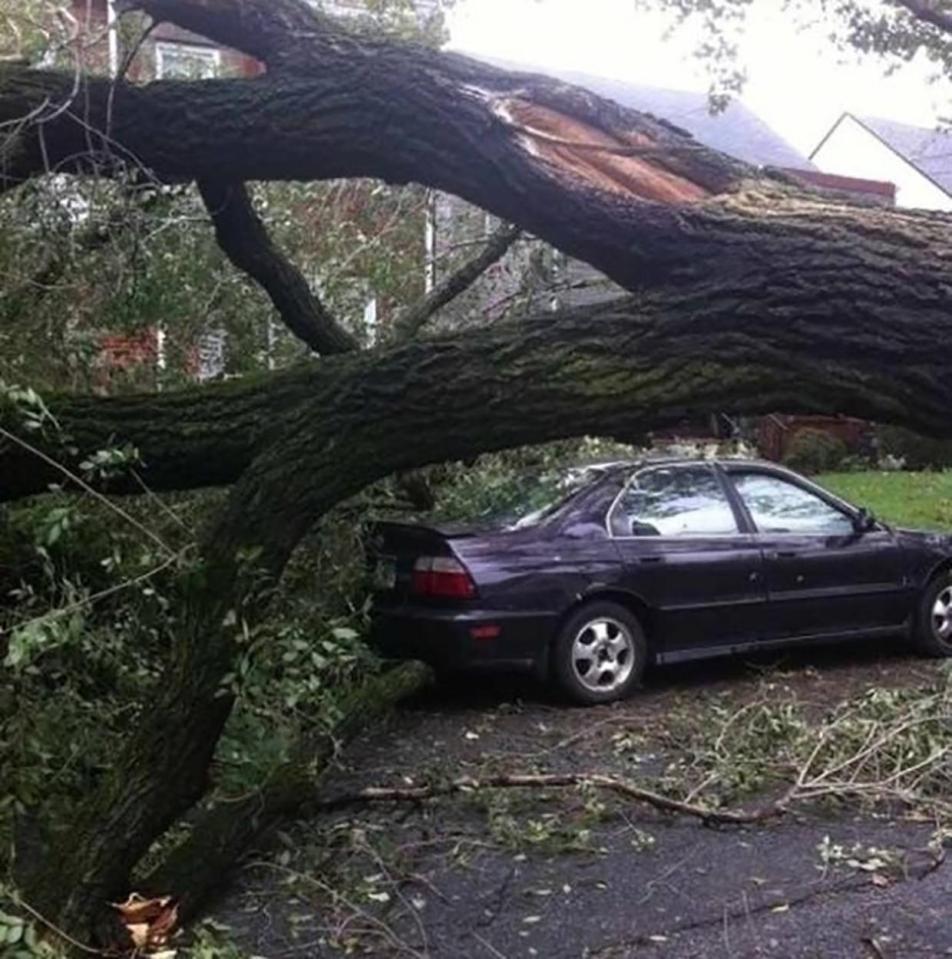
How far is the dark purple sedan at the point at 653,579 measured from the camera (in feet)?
→ 24.6

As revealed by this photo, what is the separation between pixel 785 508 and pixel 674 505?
833mm

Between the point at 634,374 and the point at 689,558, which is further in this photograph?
the point at 689,558

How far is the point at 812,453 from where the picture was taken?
2053cm

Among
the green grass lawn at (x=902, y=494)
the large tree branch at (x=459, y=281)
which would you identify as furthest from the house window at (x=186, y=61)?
the green grass lawn at (x=902, y=494)

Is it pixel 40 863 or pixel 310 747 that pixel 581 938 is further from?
pixel 40 863

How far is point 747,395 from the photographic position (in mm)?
3592

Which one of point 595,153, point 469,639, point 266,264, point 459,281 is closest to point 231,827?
point 595,153

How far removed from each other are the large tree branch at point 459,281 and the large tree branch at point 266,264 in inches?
51.0

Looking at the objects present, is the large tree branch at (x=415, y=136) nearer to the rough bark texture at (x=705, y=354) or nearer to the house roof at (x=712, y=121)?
the rough bark texture at (x=705, y=354)

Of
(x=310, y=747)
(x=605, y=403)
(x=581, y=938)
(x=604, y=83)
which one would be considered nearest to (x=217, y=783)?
(x=310, y=747)

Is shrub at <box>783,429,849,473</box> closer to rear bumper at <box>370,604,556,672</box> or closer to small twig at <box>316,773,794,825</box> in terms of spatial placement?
rear bumper at <box>370,604,556,672</box>

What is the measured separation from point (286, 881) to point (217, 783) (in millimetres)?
448

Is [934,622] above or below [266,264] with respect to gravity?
below

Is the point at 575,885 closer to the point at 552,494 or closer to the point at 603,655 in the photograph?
the point at 603,655
